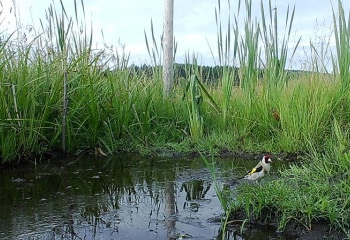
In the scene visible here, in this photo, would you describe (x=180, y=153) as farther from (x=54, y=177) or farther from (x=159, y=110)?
(x=54, y=177)

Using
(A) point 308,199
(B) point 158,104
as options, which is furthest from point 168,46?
(A) point 308,199

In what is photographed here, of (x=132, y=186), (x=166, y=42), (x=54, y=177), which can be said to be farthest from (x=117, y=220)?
(x=166, y=42)

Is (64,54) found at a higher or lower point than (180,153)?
higher

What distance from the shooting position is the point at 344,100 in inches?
170

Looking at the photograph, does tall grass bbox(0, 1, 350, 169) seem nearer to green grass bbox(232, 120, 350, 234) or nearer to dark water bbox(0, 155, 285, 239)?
dark water bbox(0, 155, 285, 239)

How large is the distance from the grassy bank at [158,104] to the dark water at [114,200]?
37cm

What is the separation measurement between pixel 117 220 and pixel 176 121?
271 cm

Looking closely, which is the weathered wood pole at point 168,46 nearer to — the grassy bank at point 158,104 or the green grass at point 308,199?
the grassy bank at point 158,104

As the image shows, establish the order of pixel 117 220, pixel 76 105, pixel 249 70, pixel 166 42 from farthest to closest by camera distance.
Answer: pixel 166 42
pixel 249 70
pixel 76 105
pixel 117 220

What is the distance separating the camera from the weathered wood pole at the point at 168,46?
5.48 metres

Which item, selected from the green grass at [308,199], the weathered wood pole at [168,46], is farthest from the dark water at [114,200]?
the weathered wood pole at [168,46]

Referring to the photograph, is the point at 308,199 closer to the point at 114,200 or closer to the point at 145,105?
the point at 114,200

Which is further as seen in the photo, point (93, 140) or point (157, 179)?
point (93, 140)

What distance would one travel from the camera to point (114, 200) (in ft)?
9.37
